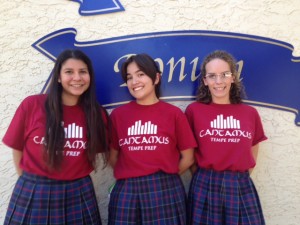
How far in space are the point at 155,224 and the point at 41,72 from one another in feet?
4.68

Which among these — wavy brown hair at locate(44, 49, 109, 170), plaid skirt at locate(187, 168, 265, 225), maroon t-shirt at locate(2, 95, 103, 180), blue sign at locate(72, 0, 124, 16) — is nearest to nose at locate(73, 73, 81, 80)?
wavy brown hair at locate(44, 49, 109, 170)

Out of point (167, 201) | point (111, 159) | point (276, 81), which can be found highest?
point (276, 81)

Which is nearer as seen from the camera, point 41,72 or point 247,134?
point 247,134

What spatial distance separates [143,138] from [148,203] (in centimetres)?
43

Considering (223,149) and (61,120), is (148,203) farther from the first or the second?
(61,120)

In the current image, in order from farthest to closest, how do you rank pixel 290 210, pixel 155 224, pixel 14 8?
pixel 290 210
pixel 14 8
pixel 155 224

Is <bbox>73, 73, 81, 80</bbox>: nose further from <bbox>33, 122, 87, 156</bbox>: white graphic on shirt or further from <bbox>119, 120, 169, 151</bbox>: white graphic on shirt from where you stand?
<bbox>119, 120, 169, 151</bbox>: white graphic on shirt

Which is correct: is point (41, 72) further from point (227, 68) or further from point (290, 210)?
point (290, 210)

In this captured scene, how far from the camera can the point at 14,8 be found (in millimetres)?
2365

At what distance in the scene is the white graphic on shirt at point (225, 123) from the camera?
2.18 metres

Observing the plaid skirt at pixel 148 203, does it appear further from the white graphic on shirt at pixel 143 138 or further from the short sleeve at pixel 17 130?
the short sleeve at pixel 17 130

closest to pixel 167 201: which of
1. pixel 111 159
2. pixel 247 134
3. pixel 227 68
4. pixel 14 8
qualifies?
pixel 111 159

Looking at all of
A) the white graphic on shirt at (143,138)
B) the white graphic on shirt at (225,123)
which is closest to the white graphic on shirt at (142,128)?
the white graphic on shirt at (143,138)

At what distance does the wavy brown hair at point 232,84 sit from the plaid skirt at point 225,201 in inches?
21.5
